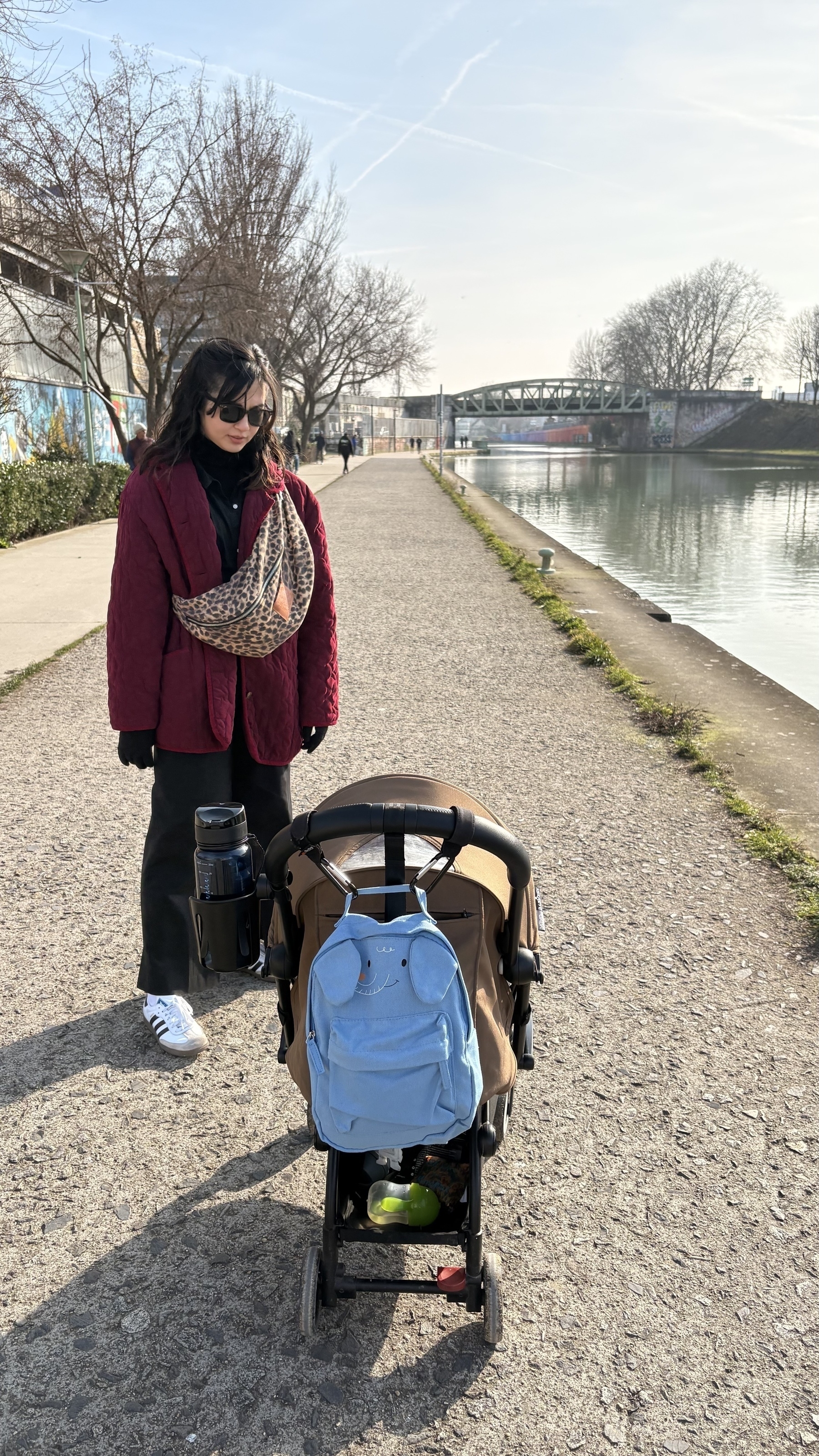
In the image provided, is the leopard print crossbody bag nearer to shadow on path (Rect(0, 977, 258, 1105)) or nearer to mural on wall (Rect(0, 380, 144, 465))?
shadow on path (Rect(0, 977, 258, 1105))

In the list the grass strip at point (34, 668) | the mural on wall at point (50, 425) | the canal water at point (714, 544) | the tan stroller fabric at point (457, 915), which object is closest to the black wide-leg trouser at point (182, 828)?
the tan stroller fabric at point (457, 915)

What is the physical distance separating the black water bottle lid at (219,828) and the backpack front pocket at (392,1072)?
0.69 meters

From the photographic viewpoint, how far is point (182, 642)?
2.75 m

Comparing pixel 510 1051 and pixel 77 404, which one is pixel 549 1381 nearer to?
pixel 510 1051

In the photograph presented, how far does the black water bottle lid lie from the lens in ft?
7.29

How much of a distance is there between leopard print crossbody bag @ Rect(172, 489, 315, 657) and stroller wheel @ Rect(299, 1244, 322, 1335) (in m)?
1.49

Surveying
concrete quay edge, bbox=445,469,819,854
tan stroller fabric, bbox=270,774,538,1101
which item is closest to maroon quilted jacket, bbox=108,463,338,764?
tan stroller fabric, bbox=270,774,538,1101

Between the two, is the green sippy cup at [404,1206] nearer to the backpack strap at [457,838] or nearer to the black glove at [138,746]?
the backpack strap at [457,838]

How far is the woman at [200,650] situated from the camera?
2645 millimetres

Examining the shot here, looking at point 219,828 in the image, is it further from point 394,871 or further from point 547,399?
point 547,399

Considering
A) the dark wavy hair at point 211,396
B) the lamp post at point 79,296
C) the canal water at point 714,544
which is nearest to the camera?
the dark wavy hair at point 211,396

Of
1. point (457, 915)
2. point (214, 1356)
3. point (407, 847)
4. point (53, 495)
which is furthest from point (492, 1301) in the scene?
point (53, 495)

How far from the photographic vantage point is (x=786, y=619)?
12.7 meters

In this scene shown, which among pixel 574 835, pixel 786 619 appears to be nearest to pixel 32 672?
pixel 574 835
